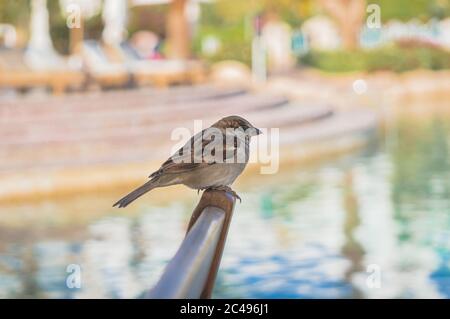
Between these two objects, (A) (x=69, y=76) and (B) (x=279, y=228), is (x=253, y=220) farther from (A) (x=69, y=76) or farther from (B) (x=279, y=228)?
(A) (x=69, y=76)

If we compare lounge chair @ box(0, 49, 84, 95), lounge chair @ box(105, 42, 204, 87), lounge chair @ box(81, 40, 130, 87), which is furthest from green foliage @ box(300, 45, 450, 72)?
lounge chair @ box(0, 49, 84, 95)

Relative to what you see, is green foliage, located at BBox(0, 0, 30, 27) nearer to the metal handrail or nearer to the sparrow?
the sparrow

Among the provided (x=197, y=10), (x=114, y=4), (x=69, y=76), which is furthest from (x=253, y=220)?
(x=197, y=10)

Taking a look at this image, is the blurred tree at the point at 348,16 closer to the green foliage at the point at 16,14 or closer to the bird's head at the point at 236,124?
the green foliage at the point at 16,14

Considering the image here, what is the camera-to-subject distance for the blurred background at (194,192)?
27.1ft

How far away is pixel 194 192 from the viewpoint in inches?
487

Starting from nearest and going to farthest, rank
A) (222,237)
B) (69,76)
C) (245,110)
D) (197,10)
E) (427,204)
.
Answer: (222,237) → (427,204) → (245,110) → (69,76) → (197,10)

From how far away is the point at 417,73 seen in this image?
32.9 m

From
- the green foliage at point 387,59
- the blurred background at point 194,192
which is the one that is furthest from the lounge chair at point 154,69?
the green foliage at point 387,59

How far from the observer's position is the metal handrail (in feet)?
7.89

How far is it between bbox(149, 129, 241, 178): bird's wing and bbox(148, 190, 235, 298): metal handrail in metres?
0.47

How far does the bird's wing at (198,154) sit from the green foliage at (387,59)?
99.6ft

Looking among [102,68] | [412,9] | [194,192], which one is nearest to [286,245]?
[194,192]
